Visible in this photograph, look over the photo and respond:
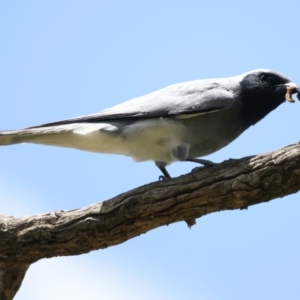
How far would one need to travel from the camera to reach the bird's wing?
22.0 feet

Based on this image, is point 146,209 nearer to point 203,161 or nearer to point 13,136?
point 203,161

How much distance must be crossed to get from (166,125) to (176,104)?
11.1 inches

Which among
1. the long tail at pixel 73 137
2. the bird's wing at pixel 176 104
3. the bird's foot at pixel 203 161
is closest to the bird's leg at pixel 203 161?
the bird's foot at pixel 203 161

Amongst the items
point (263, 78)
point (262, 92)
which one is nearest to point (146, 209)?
point (262, 92)

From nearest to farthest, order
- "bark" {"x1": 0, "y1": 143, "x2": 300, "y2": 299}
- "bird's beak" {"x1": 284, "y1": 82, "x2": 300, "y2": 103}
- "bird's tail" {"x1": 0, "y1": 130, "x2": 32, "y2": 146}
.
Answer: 1. "bark" {"x1": 0, "y1": 143, "x2": 300, "y2": 299}
2. "bird's tail" {"x1": 0, "y1": 130, "x2": 32, "y2": 146}
3. "bird's beak" {"x1": 284, "y1": 82, "x2": 300, "y2": 103}

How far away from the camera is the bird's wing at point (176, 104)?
6699 mm

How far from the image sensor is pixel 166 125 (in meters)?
6.65

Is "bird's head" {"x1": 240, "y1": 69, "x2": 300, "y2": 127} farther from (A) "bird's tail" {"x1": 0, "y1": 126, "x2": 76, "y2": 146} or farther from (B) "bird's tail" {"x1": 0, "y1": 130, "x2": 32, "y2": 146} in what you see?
(B) "bird's tail" {"x1": 0, "y1": 130, "x2": 32, "y2": 146}

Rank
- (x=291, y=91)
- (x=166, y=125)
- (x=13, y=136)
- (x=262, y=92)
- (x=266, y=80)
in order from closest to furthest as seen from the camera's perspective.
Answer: (x=13, y=136) < (x=166, y=125) < (x=291, y=91) < (x=262, y=92) < (x=266, y=80)

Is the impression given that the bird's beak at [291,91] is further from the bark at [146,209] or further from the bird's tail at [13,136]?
the bird's tail at [13,136]

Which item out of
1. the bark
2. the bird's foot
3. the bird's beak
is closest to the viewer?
the bark

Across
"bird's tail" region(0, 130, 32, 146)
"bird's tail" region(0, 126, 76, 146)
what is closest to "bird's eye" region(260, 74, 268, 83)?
"bird's tail" region(0, 126, 76, 146)

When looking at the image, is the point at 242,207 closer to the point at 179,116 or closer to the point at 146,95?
the point at 179,116

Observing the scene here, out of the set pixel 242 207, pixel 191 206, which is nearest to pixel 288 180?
pixel 242 207
